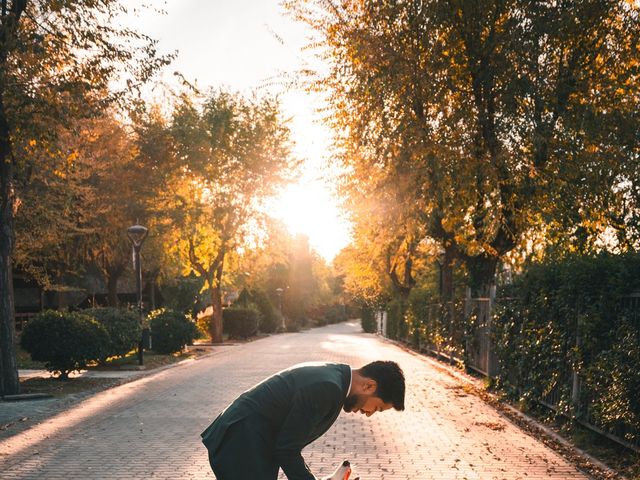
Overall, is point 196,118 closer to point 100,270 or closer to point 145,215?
point 145,215

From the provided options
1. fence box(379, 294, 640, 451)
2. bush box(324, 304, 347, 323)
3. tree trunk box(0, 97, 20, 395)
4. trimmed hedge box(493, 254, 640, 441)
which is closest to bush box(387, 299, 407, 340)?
fence box(379, 294, 640, 451)

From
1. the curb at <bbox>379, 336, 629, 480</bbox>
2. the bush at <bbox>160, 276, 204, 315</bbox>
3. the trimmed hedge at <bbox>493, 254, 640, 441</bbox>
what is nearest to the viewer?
the curb at <bbox>379, 336, 629, 480</bbox>

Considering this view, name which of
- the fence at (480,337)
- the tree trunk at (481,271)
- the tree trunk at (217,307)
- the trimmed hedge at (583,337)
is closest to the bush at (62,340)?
the fence at (480,337)

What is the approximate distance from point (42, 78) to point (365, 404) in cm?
1207

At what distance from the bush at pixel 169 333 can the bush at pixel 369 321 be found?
4138 centimetres

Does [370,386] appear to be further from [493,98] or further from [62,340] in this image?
[62,340]

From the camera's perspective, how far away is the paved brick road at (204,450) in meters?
7.44

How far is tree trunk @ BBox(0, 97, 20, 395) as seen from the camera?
13359 mm

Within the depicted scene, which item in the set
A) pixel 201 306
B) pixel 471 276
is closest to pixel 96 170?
pixel 471 276

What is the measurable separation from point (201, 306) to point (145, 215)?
28.1m

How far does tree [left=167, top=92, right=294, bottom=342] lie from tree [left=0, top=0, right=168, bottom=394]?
2120 cm

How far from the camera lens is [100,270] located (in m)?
34.8

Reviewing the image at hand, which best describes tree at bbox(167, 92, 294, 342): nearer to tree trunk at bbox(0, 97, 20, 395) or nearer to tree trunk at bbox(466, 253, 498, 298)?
tree trunk at bbox(466, 253, 498, 298)

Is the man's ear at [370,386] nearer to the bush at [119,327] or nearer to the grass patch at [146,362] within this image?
the bush at [119,327]
